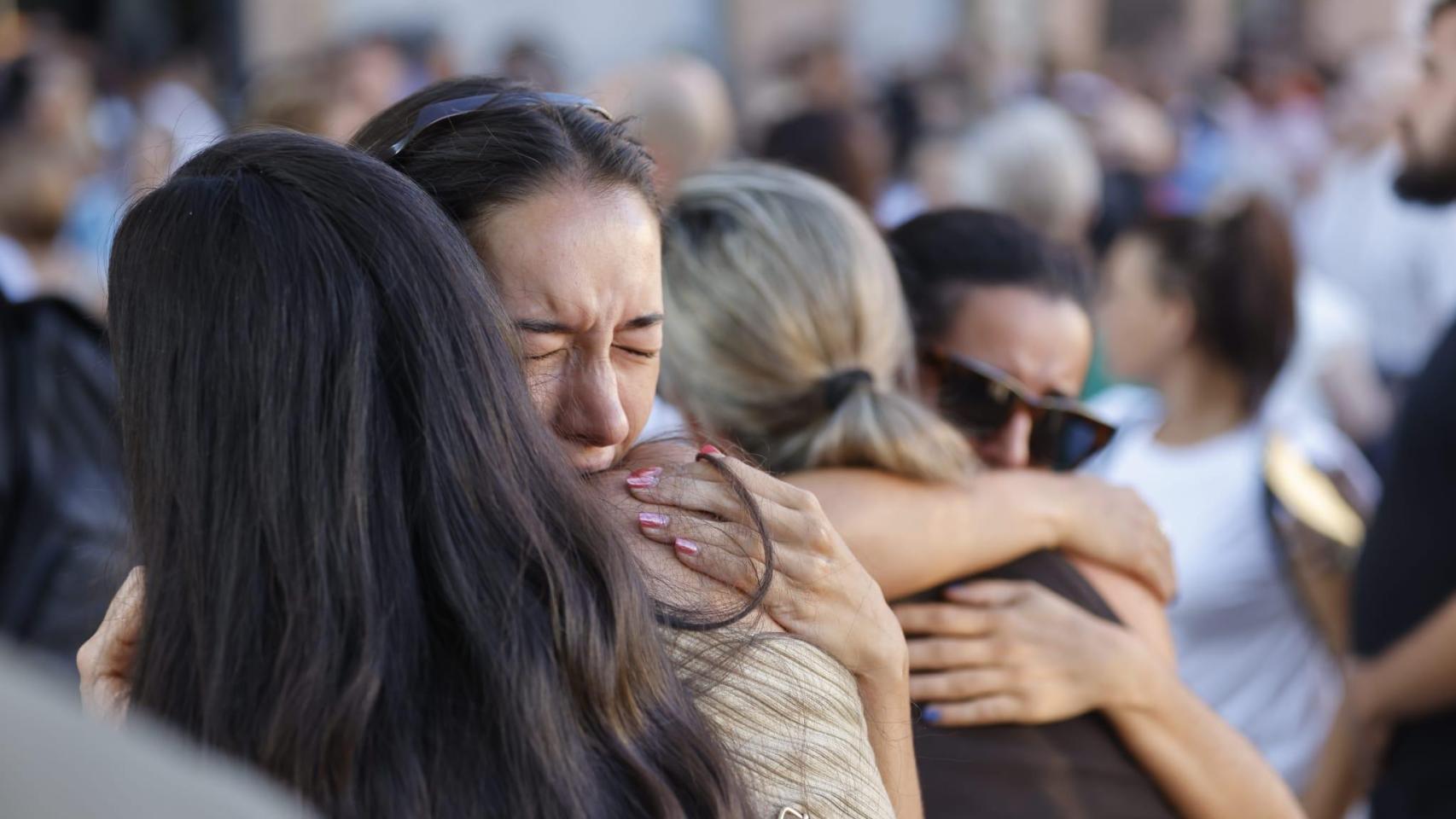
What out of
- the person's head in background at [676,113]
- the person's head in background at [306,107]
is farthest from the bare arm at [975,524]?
the person's head in background at [676,113]

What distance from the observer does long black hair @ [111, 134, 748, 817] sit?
3.56 feet

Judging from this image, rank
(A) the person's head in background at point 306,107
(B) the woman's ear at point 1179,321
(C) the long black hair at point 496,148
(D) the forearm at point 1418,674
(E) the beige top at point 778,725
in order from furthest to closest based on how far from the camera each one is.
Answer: (A) the person's head in background at point 306,107, (B) the woman's ear at point 1179,321, (D) the forearm at point 1418,674, (C) the long black hair at point 496,148, (E) the beige top at point 778,725

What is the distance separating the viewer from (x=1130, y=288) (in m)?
3.83

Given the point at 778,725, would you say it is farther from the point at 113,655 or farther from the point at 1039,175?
the point at 1039,175

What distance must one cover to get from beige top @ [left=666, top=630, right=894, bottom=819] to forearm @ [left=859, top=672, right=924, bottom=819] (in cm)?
12

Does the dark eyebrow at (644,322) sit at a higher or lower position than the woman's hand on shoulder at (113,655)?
higher

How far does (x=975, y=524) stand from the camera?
71.1 inches

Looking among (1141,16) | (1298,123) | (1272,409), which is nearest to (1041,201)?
(1272,409)

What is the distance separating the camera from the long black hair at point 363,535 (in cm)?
109

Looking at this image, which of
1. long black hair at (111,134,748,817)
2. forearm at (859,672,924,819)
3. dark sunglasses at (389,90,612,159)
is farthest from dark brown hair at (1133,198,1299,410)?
long black hair at (111,134,748,817)

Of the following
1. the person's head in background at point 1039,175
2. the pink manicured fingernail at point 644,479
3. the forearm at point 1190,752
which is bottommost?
the person's head in background at point 1039,175

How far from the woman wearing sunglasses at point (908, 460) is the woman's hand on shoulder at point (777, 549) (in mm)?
305

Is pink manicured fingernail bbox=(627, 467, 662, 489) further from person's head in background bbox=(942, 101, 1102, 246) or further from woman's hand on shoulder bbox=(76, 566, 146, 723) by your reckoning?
person's head in background bbox=(942, 101, 1102, 246)

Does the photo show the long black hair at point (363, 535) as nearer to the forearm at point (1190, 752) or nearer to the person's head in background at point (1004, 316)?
the forearm at point (1190, 752)
